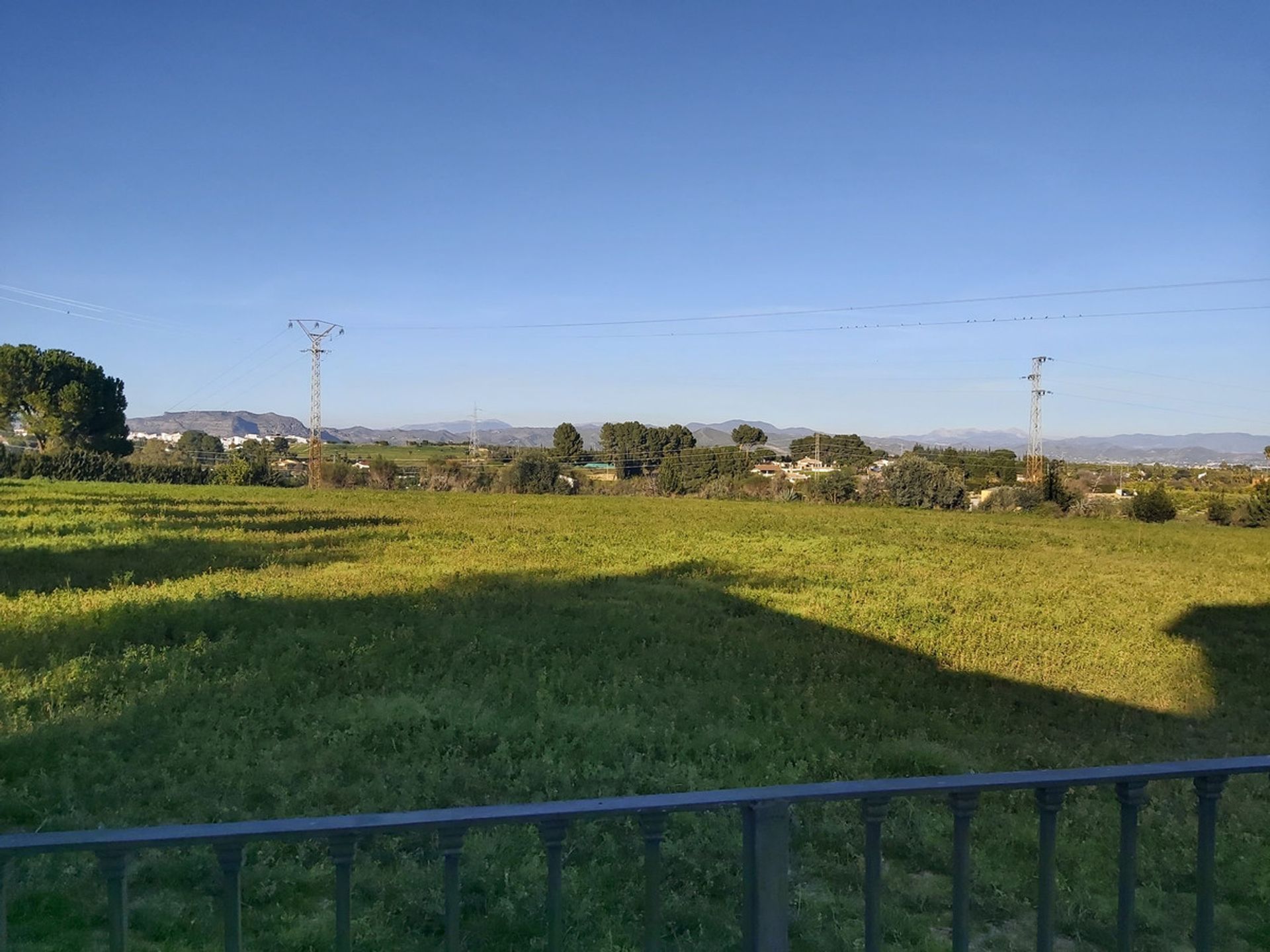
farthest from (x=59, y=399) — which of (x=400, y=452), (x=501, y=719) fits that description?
(x=501, y=719)

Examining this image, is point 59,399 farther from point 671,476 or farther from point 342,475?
point 671,476

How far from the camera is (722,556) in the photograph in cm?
1068

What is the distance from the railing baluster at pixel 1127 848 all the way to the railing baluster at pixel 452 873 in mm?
1303

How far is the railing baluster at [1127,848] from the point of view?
161cm

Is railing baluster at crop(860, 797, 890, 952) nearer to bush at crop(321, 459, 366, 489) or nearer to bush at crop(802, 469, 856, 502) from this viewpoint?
bush at crop(802, 469, 856, 502)

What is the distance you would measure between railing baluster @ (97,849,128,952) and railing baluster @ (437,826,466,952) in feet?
1.74

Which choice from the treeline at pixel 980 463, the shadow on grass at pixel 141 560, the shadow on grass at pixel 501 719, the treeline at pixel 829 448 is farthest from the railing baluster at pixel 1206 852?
the treeline at pixel 829 448

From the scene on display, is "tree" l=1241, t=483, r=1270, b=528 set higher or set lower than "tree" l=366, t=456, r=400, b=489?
lower

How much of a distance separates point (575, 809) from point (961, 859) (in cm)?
80

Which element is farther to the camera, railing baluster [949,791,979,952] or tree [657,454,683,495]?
tree [657,454,683,495]

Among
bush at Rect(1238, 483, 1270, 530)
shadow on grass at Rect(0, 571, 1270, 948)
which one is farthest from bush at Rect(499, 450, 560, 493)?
shadow on grass at Rect(0, 571, 1270, 948)

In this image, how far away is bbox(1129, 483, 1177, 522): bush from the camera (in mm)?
19078

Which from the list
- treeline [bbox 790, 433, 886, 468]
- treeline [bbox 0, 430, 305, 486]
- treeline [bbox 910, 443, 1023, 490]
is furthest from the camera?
treeline [bbox 790, 433, 886, 468]

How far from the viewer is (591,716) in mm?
4316
